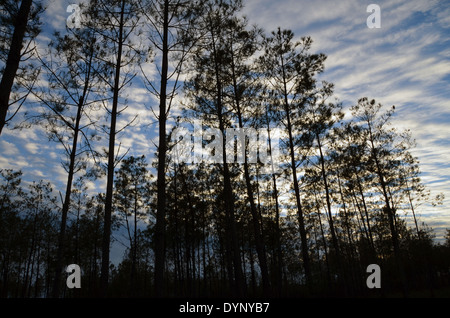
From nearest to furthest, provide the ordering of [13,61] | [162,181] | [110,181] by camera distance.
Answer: [13,61], [162,181], [110,181]

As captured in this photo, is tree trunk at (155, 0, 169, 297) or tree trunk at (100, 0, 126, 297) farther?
tree trunk at (100, 0, 126, 297)

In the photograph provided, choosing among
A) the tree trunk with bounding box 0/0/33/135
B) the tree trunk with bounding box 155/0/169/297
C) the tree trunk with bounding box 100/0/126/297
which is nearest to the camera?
the tree trunk with bounding box 0/0/33/135

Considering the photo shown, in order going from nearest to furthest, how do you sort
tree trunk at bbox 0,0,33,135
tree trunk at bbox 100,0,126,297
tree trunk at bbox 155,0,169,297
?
1. tree trunk at bbox 0,0,33,135
2. tree trunk at bbox 155,0,169,297
3. tree trunk at bbox 100,0,126,297

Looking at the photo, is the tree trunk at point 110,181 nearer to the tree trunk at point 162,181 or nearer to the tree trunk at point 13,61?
the tree trunk at point 162,181

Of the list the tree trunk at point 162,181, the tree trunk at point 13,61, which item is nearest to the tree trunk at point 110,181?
the tree trunk at point 162,181

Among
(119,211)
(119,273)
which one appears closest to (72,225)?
(119,211)

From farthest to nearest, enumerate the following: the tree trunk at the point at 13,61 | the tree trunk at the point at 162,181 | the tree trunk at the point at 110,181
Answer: the tree trunk at the point at 110,181, the tree trunk at the point at 162,181, the tree trunk at the point at 13,61

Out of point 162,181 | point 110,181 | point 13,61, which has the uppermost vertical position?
point 13,61

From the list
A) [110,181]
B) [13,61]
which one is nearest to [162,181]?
[110,181]

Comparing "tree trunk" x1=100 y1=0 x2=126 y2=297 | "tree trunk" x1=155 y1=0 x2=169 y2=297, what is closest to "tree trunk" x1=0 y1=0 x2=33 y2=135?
"tree trunk" x1=155 y1=0 x2=169 y2=297

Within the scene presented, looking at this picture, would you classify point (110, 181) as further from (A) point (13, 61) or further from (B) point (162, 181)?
(A) point (13, 61)

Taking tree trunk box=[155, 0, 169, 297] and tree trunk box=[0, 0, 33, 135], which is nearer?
tree trunk box=[0, 0, 33, 135]

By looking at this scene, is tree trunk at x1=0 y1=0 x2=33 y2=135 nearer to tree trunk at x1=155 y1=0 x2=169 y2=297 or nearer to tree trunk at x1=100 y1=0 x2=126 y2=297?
tree trunk at x1=155 y1=0 x2=169 y2=297
